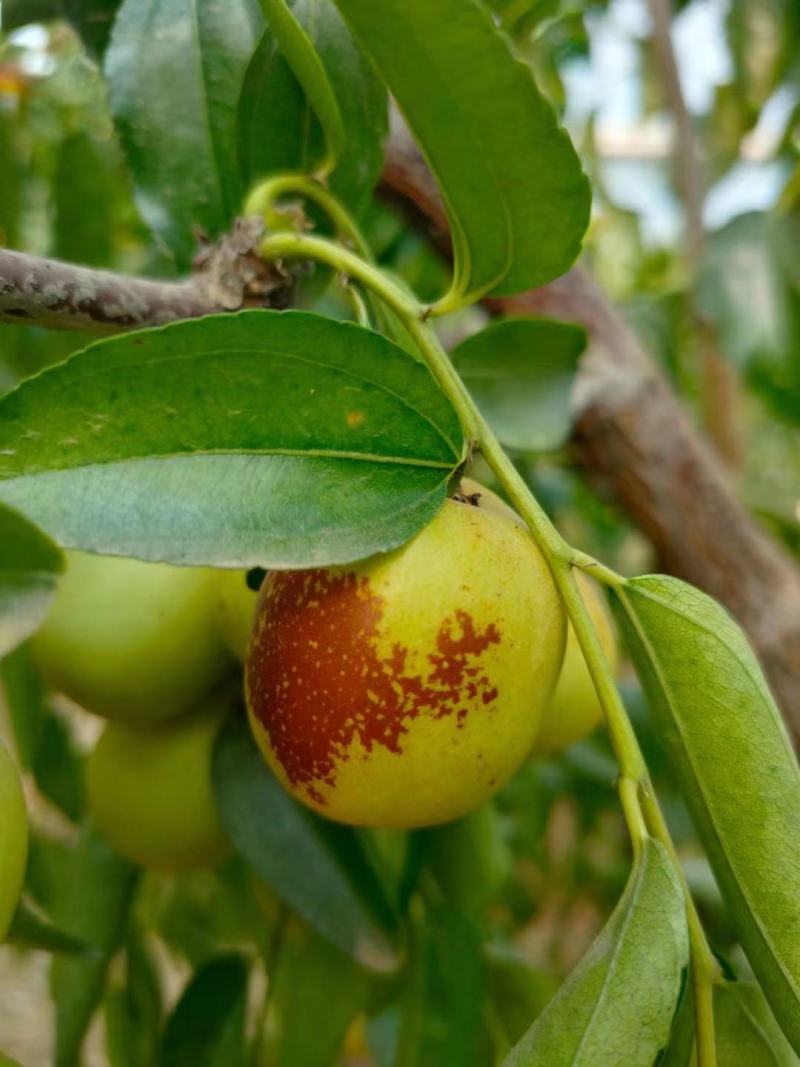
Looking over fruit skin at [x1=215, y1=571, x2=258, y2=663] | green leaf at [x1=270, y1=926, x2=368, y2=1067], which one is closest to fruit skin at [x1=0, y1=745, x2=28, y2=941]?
fruit skin at [x1=215, y1=571, x2=258, y2=663]

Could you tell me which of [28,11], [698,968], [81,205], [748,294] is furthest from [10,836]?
[748,294]

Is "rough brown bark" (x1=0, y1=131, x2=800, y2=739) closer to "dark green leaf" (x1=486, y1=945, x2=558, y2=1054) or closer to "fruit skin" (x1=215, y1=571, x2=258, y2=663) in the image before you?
"dark green leaf" (x1=486, y1=945, x2=558, y2=1054)

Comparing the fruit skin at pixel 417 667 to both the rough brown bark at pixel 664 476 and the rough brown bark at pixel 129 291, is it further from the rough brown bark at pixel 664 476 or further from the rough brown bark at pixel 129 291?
the rough brown bark at pixel 664 476

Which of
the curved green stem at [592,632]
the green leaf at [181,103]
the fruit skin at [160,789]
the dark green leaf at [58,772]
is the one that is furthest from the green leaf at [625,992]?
the dark green leaf at [58,772]

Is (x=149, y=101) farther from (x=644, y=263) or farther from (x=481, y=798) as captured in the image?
(x=644, y=263)

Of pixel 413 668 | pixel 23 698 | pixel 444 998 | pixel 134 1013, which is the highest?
pixel 413 668

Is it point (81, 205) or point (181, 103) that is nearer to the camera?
point (181, 103)

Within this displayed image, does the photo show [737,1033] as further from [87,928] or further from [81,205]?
[81,205]
